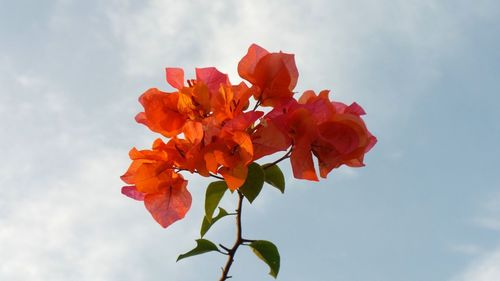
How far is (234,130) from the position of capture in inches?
51.5

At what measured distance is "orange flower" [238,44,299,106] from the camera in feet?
4.70

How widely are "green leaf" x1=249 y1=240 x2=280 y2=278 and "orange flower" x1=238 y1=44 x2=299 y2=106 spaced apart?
1.03 ft

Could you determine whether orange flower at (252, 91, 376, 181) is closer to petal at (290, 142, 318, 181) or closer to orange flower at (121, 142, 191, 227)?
petal at (290, 142, 318, 181)

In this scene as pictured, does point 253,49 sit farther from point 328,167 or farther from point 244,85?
point 328,167

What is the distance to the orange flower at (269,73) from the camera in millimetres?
1434

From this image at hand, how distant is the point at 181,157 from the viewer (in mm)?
1358

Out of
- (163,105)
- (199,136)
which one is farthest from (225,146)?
(163,105)

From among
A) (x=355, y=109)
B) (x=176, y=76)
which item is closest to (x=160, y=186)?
(x=176, y=76)

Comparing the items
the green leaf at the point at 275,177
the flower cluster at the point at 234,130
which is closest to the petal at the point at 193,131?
the flower cluster at the point at 234,130

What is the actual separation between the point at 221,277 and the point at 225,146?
0.28 m

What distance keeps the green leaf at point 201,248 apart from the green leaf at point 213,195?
52 mm

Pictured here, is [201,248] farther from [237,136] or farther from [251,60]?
[251,60]

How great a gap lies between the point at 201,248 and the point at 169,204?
14cm

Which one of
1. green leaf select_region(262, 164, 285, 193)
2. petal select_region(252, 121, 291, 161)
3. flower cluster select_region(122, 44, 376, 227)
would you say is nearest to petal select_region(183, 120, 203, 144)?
flower cluster select_region(122, 44, 376, 227)
